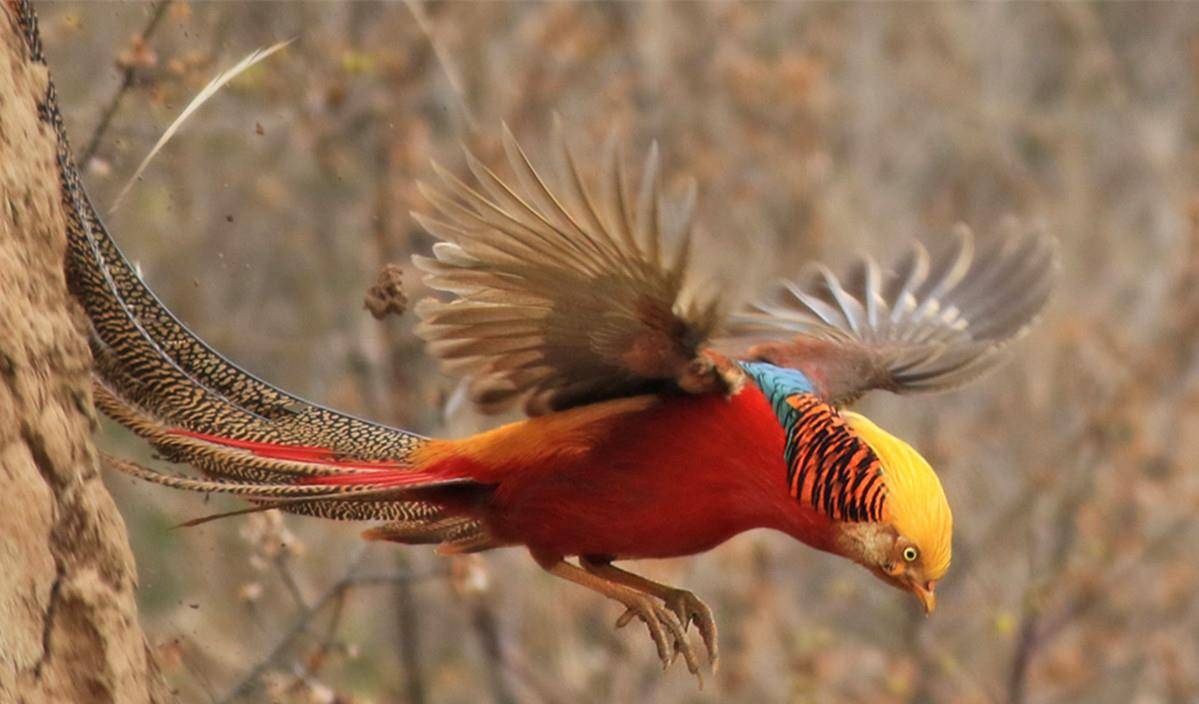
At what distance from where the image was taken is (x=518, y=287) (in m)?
3.43

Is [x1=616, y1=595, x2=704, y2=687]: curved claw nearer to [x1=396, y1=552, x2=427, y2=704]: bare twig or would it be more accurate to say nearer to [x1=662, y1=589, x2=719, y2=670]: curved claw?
[x1=662, y1=589, x2=719, y2=670]: curved claw

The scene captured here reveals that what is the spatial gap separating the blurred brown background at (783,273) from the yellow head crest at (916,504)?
255cm

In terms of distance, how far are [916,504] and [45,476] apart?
1713mm

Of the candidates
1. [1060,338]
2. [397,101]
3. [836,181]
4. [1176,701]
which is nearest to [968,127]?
[836,181]

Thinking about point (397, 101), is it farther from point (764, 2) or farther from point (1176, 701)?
point (1176, 701)

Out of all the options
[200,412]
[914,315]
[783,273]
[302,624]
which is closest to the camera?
[200,412]

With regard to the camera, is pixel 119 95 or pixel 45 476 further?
pixel 119 95

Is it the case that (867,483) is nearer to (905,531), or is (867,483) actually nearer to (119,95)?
(905,531)

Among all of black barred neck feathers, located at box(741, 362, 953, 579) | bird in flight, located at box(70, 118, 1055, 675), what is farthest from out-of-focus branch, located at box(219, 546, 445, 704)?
black barred neck feathers, located at box(741, 362, 953, 579)

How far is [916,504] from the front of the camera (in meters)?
3.61

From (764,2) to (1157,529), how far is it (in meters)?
3.46

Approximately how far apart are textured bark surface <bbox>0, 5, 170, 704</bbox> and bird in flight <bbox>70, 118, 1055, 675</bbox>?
15 centimetres

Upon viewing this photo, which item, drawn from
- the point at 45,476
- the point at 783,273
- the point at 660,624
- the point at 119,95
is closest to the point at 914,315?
the point at 660,624

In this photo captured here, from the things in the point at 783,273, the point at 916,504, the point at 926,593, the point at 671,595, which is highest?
the point at 783,273
